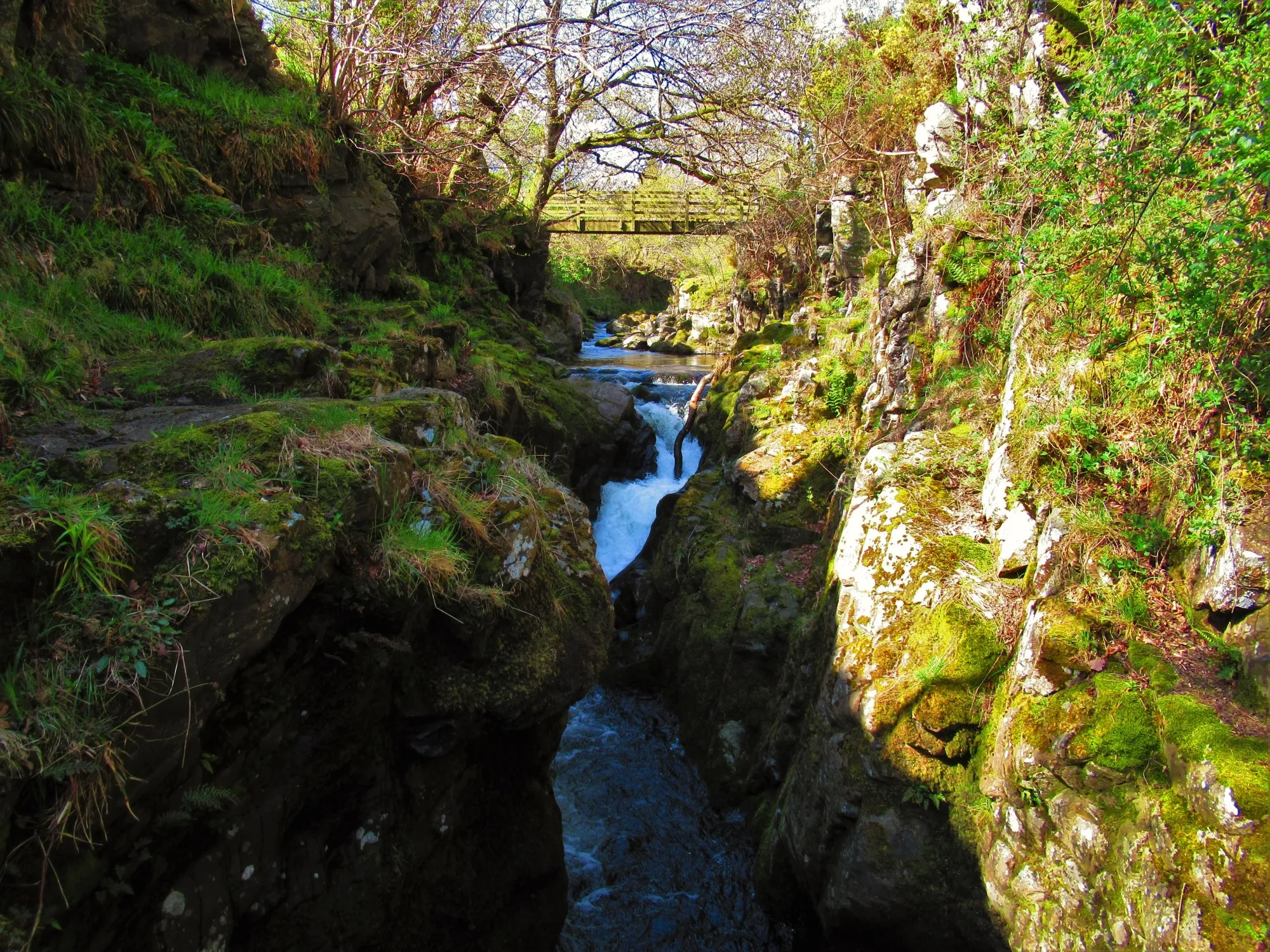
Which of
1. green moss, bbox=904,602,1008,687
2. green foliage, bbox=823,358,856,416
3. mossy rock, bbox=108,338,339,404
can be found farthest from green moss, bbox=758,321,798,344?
mossy rock, bbox=108,338,339,404

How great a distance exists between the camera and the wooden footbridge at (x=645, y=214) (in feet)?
Result: 55.2

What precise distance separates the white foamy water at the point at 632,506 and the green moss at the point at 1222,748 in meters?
7.54

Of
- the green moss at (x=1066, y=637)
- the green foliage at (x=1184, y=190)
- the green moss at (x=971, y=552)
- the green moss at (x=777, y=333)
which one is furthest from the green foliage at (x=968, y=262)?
the green moss at (x=777, y=333)

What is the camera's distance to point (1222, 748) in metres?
3.18

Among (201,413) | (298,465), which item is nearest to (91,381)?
(201,413)

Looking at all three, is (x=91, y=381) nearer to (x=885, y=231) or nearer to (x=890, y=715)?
(x=890, y=715)

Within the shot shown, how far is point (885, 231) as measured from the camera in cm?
1112

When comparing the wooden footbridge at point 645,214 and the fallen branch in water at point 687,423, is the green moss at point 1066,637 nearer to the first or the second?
the fallen branch in water at point 687,423

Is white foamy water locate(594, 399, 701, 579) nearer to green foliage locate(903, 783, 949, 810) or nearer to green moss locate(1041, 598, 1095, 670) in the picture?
green foliage locate(903, 783, 949, 810)

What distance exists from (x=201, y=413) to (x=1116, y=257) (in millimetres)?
6136

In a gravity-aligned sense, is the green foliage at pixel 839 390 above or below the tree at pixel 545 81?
below

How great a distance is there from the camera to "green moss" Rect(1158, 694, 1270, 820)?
9.78 feet

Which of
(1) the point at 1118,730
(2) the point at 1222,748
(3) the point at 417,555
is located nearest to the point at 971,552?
(1) the point at 1118,730

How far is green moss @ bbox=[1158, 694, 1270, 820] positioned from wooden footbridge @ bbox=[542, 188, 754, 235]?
14947 millimetres
